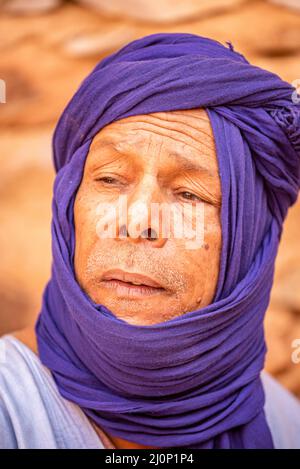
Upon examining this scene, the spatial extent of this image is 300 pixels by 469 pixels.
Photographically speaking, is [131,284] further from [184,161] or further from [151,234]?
[184,161]

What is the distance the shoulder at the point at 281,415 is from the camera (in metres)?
2.60

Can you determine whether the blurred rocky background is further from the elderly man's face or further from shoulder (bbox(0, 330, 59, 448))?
the elderly man's face

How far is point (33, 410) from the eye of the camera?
203cm

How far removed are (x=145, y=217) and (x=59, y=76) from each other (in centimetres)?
212

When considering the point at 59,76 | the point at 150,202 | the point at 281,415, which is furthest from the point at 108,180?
the point at 59,76

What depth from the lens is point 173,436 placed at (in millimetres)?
2123

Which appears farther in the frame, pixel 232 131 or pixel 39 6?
pixel 39 6

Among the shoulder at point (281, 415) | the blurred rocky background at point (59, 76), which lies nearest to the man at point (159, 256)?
the shoulder at point (281, 415)

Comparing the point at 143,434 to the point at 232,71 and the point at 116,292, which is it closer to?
the point at 116,292

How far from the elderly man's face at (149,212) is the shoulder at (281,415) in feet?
2.66

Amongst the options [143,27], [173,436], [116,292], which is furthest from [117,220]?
[143,27]
